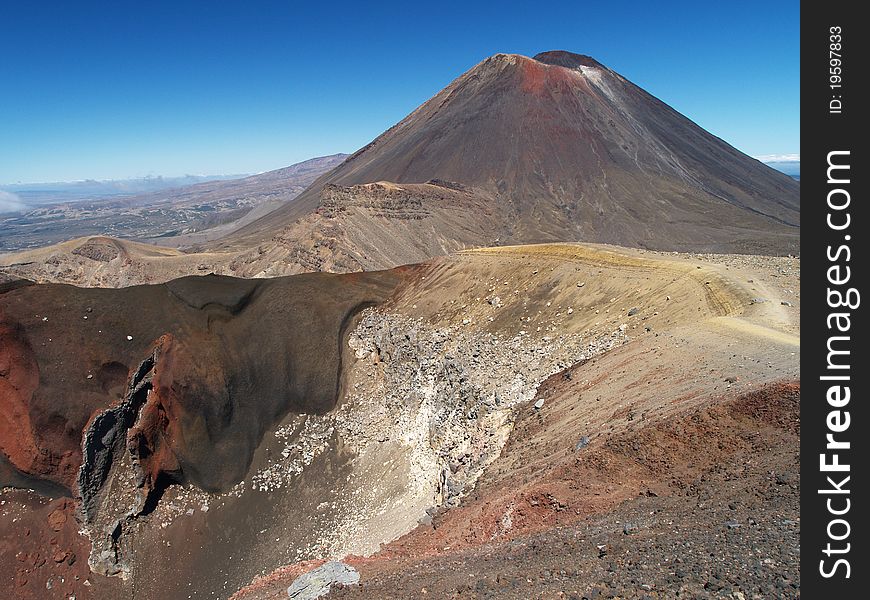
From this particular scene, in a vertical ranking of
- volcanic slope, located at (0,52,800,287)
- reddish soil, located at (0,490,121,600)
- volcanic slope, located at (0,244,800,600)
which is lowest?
reddish soil, located at (0,490,121,600)

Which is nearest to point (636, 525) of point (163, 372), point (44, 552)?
point (163, 372)

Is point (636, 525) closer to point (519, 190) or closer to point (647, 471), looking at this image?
point (647, 471)

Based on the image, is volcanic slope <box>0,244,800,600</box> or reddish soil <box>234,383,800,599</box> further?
volcanic slope <box>0,244,800,600</box>

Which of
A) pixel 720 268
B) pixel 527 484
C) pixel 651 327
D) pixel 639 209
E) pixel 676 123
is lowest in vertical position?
pixel 527 484

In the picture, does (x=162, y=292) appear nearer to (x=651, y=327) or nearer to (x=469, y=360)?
(x=469, y=360)

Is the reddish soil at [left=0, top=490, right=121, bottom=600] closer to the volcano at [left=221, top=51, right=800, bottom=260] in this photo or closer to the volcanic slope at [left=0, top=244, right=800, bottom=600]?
the volcanic slope at [left=0, top=244, right=800, bottom=600]

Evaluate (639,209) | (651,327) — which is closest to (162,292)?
(651,327)

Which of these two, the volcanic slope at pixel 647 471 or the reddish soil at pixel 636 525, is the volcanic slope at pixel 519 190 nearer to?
the volcanic slope at pixel 647 471

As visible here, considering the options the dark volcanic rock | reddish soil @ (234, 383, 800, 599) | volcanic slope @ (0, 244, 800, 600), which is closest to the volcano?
the dark volcanic rock
